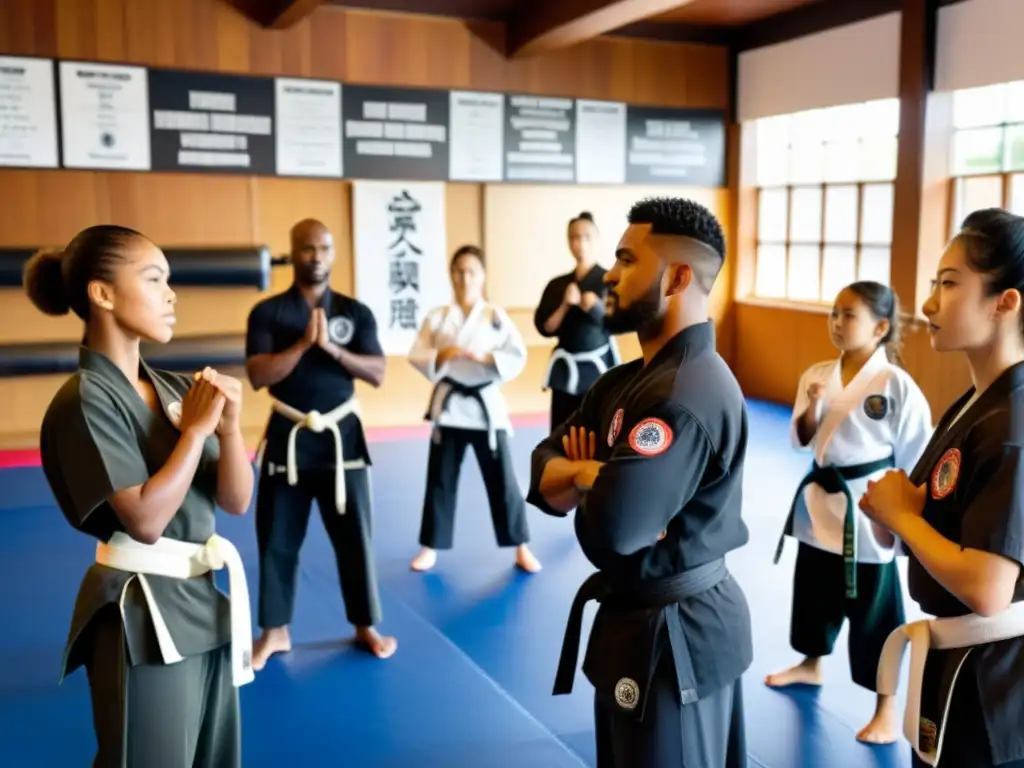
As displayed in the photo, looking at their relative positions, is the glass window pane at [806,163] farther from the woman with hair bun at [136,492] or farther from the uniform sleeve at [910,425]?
the woman with hair bun at [136,492]

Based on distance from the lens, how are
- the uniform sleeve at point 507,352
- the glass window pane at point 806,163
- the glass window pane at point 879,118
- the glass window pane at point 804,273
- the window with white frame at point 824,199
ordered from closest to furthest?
1. the uniform sleeve at point 507,352
2. the glass window pane at point 879,118
3. the window with white frame at point 824,199
4. the glass window pane at point 806,163
5. the glass window pane at point 804,273

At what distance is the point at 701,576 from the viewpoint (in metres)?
1.82

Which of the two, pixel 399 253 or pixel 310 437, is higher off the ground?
pixel 399 253

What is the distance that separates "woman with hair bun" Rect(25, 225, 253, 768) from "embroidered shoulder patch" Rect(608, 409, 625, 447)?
0.69 m

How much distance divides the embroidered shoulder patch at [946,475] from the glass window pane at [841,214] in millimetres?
6438

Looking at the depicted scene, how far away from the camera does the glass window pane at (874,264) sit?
7.38m

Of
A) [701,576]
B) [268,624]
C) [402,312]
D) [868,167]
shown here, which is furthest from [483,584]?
[868,167]

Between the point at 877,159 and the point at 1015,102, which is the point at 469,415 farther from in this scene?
the point at 877,159

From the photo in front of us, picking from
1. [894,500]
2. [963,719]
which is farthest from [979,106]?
[963,719]

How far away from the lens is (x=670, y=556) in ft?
5.85

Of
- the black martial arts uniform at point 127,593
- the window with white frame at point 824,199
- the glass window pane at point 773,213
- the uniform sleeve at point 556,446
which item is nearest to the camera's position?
the black martial arts uniform at point 127,593

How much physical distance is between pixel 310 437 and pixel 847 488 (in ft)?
5.76

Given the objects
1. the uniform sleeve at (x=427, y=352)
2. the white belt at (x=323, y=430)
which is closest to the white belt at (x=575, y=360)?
the uniform sleeve at (x=427, y=352)

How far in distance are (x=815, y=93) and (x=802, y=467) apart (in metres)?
3.23
